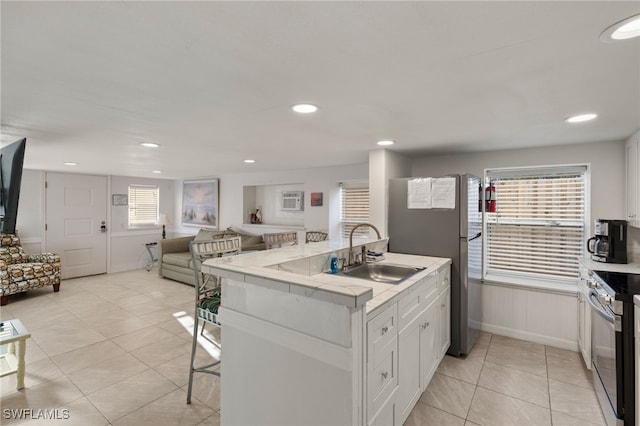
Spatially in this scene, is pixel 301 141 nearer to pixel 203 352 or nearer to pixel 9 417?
pixel 203 352

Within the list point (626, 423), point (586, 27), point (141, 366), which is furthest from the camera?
point (141, 366)

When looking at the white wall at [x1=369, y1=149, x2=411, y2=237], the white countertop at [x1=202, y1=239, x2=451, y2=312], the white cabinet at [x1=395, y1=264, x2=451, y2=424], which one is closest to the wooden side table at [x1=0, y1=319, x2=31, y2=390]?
the white countertop at [x1=202, y1=239, x2=451, y2=312]

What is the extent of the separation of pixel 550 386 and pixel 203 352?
3049 mm

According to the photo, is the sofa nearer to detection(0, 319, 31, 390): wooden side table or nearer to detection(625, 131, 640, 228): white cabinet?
detection(0, 319, 31, 390): wooden side table

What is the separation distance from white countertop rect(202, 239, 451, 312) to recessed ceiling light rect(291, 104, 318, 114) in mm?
975

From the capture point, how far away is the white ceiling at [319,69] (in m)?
0.99

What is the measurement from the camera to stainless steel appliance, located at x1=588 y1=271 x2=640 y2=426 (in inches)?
69.7

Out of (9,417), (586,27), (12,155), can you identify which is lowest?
(9,417)

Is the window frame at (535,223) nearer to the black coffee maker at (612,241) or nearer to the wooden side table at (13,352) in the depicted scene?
the black coffee maker at (612,241)

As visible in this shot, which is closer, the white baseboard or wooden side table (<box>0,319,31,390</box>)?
wooden side table (<box>0,319,31,390</box>)

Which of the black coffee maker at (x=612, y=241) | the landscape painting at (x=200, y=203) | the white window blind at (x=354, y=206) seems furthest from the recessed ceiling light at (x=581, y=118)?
the landscape painting at (x=200, y=203)

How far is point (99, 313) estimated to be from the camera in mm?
4082

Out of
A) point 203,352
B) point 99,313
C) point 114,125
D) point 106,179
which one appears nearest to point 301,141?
point 114,125

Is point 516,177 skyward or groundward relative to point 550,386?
skyward
